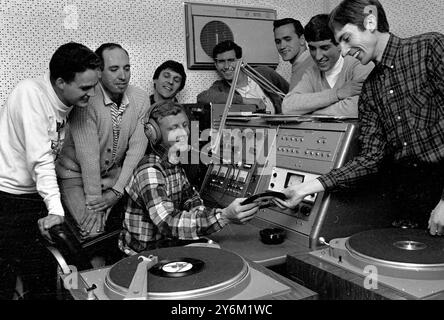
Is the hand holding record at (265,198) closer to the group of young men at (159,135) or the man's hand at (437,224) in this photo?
the group of young men at (159,135)

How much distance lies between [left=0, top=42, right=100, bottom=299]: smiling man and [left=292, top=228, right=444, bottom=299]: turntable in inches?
49.4

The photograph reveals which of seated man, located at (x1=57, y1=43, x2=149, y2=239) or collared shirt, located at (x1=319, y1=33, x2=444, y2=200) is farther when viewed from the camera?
seated man, located at (x1=57, y1=43, x2=149, y2=239)

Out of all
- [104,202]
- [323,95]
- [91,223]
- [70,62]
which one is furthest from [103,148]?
[323,95]

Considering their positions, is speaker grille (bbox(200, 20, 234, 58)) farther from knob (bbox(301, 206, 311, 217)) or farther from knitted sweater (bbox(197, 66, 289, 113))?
knob (bbox(301, 206, 311, 217))

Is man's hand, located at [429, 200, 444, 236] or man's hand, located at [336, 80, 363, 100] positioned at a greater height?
man's hand, located at [336, 80, 363, 100]

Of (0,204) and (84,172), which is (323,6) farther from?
(0,204)

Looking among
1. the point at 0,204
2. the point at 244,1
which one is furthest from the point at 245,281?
the point at 244,1

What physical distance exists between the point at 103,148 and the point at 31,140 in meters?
0.67

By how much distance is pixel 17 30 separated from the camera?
9.20ft

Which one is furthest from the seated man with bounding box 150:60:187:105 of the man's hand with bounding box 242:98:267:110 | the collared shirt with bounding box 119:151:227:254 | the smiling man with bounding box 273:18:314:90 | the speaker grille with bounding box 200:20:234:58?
the collared shirt with bounding box 119:151:227:254

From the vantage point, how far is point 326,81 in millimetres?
2514

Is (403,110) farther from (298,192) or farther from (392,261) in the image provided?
(392,261)

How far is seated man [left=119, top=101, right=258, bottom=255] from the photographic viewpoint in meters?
1.71
